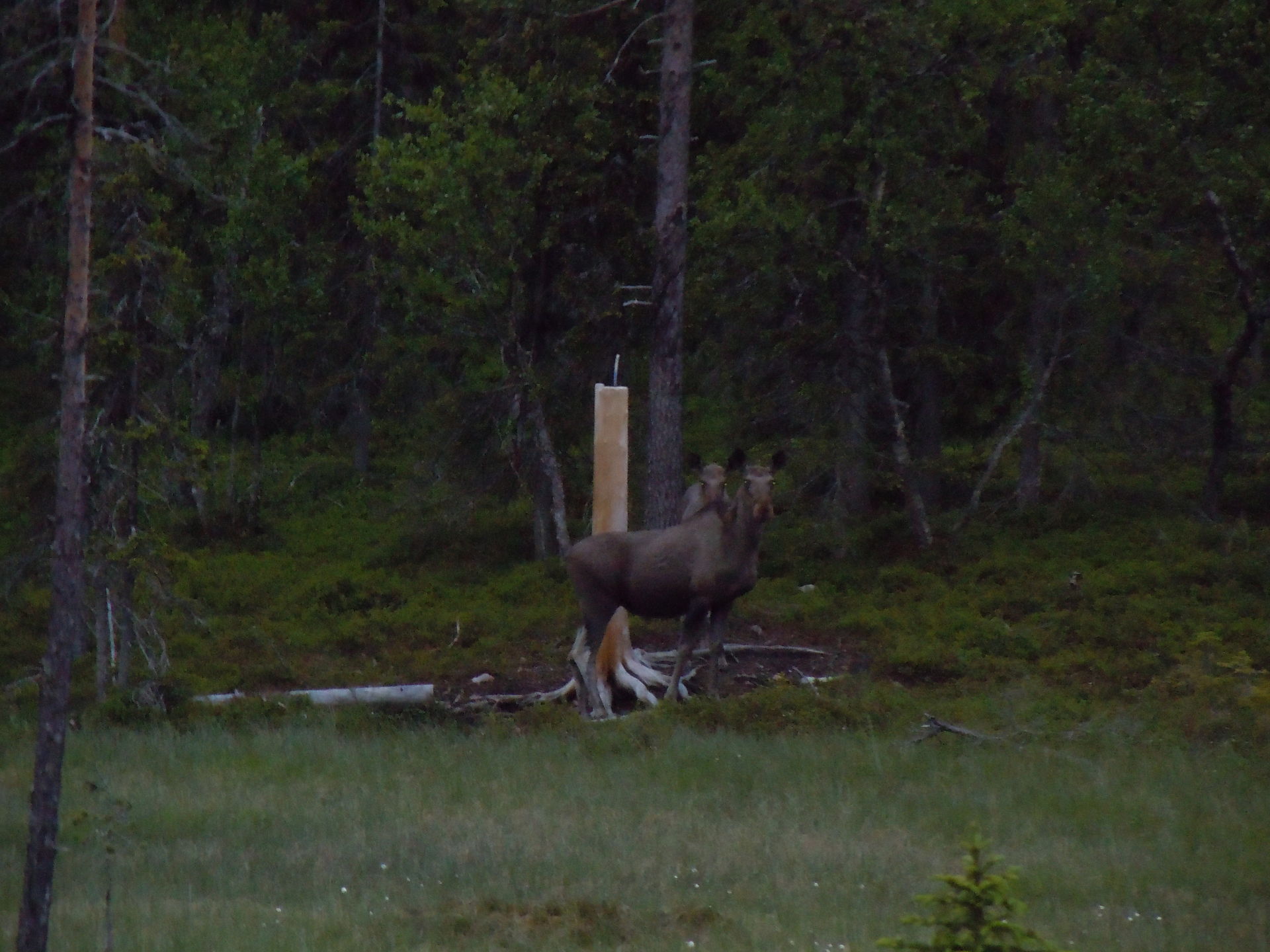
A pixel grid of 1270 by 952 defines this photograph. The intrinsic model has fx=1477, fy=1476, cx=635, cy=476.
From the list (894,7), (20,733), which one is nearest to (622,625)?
(20,733)

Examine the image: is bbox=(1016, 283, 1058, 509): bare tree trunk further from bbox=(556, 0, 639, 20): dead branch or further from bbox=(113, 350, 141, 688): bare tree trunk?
bbox=(113, 350, 141, 688): bare tree trunk

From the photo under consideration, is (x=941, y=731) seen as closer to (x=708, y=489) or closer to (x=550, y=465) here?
(x=708, y=489)

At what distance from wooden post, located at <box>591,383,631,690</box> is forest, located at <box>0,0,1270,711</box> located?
234cm

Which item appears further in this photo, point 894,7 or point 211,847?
point 894,7

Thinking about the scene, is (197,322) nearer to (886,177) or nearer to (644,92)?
(644,92)

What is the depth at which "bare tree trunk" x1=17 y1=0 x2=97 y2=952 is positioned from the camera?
27.0 ft

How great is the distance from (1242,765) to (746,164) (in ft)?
40.7

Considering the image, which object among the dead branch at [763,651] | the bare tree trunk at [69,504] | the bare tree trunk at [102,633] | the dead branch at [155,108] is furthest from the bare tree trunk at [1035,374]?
the bare tree trunk at [69,504]

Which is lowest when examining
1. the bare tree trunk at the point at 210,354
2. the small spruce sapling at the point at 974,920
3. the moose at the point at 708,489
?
the small spruce sapling at the point at 974,920

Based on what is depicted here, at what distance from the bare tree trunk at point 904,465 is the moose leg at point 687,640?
6.42m

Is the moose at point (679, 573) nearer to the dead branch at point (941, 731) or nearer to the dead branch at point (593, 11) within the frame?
the dead branch at point (941, 731)

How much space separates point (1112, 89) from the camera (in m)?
20.6

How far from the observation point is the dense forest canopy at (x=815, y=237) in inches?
787

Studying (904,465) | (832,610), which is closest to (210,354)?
(904,465)
